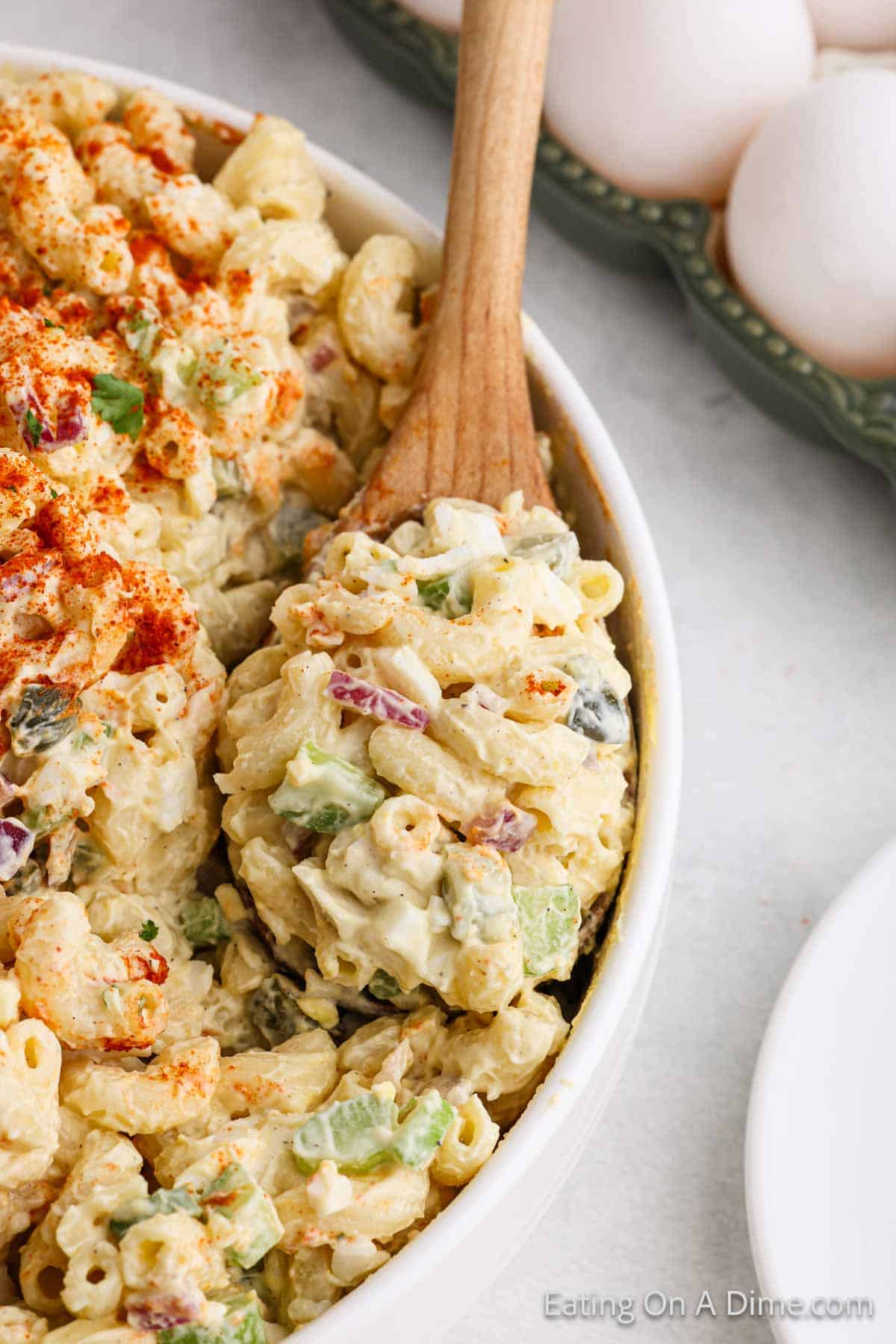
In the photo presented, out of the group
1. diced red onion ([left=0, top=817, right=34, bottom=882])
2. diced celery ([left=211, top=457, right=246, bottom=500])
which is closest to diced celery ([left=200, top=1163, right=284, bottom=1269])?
diced red onion ([left=0, top=817, right=34, bottom=882])

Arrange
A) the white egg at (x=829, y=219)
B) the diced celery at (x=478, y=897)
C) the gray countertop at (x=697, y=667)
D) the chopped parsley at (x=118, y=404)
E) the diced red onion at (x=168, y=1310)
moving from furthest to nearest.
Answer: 1. the white egg at (x=829, y=219)
2. the gray countertop at (x=697, y=667)
3. the chopped parsley at (x=118, y=404)
4. the diced celery at (x=478, y=897)
5. the diced red onion at (x=168, y=1310)

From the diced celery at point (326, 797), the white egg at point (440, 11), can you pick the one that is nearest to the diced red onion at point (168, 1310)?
the diced celery at point (326, 797)

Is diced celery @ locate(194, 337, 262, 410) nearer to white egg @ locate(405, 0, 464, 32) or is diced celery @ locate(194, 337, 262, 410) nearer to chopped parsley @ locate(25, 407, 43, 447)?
chopped parsley @ locate(25, 407, 43, 447)

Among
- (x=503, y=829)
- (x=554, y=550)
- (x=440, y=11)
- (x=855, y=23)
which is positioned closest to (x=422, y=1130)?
(x=503, y=829)

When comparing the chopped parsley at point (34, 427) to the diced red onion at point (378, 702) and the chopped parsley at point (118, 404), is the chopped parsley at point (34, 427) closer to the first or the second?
the chopped parsley at point (118, 404)

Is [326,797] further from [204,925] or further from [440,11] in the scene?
[440,11]

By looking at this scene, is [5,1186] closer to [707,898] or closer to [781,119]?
[707,898]

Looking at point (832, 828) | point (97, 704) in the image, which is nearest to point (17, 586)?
point (97, 704)
